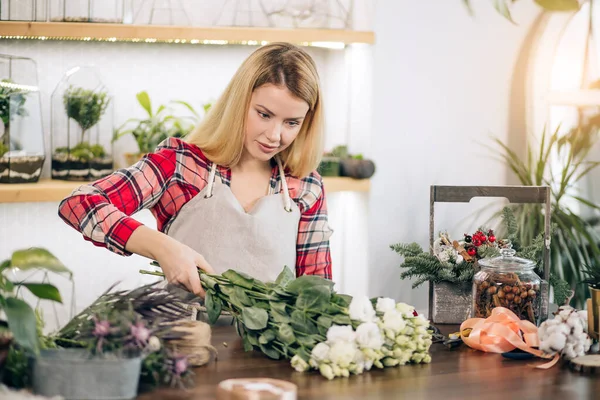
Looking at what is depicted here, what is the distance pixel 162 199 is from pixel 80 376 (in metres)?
0.92

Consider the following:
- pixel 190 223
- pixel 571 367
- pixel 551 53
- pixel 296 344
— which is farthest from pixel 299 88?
pixel 551 53

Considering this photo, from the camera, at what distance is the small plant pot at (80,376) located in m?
1.18

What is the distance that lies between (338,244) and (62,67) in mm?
1288

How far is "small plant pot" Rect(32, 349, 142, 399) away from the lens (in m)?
1.18

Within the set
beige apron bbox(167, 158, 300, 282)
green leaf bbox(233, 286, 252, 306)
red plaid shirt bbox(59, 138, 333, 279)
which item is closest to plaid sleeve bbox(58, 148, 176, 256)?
red plaid shirt bbox(59, 138, 333, 279)

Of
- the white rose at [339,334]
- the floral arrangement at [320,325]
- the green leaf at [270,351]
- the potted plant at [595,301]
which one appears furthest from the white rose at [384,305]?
the potted plant at [595,301]

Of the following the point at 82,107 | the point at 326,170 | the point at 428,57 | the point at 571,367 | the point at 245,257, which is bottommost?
the point at 571,367

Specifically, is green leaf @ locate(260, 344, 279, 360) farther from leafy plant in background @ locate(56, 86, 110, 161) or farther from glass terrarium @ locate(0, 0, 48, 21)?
glass terrarium @ locate(0, 0, 48, 21)

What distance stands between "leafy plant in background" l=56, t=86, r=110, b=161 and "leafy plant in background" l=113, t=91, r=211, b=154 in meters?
0.11

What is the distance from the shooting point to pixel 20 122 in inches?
110

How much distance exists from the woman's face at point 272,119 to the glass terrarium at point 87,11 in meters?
1.10

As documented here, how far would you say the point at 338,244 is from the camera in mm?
3375

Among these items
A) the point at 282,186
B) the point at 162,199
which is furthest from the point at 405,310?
the point at 162,199

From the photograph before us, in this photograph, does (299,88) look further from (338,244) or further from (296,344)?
(338,244)
